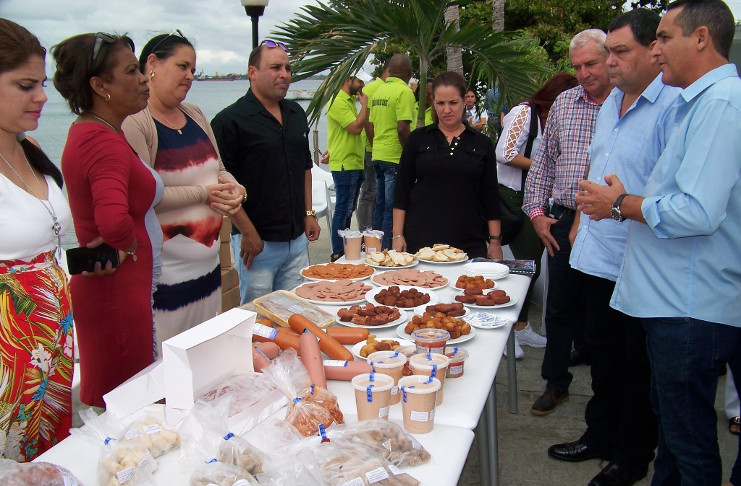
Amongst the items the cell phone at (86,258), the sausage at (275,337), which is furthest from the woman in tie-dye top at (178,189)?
the sausage at (275,337)

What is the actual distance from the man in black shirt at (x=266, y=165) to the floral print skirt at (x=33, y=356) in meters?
1.27

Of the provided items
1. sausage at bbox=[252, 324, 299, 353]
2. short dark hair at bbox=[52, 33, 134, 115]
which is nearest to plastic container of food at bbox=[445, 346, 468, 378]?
sausage at bbox=[252, 324, 299, 353]

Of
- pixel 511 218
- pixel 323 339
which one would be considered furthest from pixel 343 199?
pixel 323 339

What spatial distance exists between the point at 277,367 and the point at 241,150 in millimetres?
1852

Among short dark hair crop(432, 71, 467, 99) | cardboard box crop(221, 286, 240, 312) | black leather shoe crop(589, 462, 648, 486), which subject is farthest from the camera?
cardboard box crop(221, 286, 240, 312)

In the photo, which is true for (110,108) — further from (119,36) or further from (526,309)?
(526,309)

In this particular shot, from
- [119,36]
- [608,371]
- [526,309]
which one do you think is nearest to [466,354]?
[608,371]

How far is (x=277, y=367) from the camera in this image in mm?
1840

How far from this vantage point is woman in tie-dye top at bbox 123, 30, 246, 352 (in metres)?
2.65

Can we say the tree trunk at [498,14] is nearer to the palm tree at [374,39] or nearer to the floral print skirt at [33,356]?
the palm tree at [374,39]

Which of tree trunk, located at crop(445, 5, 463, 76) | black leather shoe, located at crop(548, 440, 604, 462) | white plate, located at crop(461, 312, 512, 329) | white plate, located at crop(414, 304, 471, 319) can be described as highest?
tree trunk, located at crop(445, 5, 463, 76)

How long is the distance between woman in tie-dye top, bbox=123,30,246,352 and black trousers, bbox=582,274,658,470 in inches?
71.2

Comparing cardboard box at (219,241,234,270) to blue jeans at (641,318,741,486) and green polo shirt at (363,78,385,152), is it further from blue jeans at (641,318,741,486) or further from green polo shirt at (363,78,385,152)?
blue jeans at (641,318,741,486)

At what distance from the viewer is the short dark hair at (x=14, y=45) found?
73.9 inches
